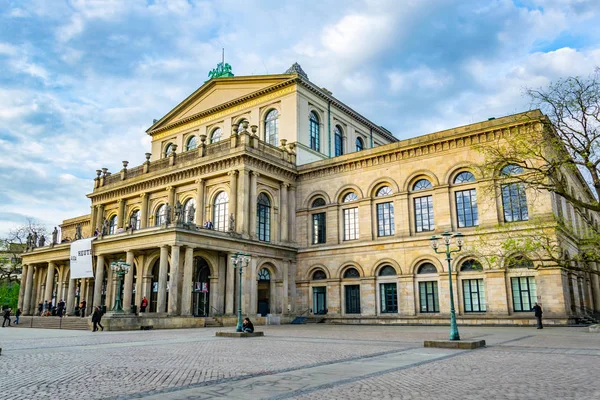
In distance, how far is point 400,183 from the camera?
34.3 metres

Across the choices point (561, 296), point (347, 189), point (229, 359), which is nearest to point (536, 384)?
point (229, 359)

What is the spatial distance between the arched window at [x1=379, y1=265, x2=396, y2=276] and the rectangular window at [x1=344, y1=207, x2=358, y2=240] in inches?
133

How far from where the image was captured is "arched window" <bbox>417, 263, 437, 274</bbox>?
31.8 metres

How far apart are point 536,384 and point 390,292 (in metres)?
25.1

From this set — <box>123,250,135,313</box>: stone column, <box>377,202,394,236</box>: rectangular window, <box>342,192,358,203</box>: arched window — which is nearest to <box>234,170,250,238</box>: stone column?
<box>342,192,358,203</box>: arched window

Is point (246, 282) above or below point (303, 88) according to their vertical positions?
below

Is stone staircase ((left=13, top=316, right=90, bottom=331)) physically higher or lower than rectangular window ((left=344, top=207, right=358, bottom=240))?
lower

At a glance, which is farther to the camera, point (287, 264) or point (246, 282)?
point (287, 264)

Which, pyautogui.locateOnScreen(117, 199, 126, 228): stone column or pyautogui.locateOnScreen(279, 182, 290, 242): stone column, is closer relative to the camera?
pyautogui.locateOnScreen(279, 182, 290, 242): stone column

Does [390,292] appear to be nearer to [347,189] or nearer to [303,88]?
[347,189]

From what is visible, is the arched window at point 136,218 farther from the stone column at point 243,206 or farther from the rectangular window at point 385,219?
the rectangular window at point 385,219

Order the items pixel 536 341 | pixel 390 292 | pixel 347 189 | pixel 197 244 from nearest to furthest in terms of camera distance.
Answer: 1. pixel 536 341
2. pixel 197 244
3. pixel 390 292
4. pixel 347 189

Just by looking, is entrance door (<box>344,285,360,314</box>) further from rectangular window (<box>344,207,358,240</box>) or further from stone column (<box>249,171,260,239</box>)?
stone column (<box>249,171,260,239</box>)

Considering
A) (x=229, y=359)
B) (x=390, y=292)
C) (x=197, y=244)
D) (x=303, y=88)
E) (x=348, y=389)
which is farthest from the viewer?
(x=303, y=88)
